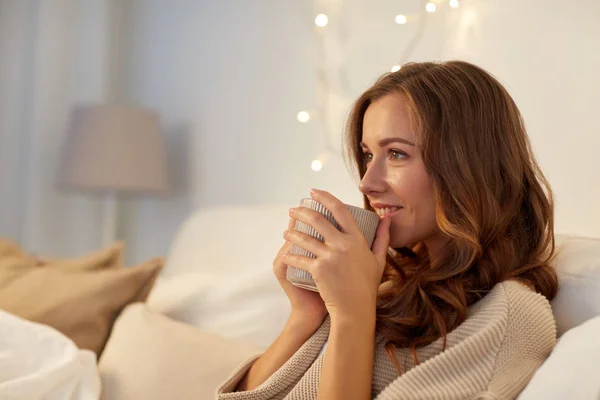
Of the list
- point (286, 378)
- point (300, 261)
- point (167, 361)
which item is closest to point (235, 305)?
point (167, 361)

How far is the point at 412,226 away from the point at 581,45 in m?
0.67

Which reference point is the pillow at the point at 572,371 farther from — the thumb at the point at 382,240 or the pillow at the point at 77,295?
the pillow at the point at 77,295

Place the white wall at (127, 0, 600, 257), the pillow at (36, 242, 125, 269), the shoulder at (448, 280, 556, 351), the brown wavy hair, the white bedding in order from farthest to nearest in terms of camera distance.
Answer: the pillow at (36, 242, 125, 269), the white wall at (127, 0, 600, 257), the white bedding, the brown wavy hair, the shoulder at (448, 280, 556, 351)

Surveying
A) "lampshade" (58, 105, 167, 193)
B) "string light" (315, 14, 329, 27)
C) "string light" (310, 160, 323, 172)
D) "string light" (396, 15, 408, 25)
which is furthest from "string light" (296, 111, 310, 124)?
"lampshade" (58, 105, 167, 193)

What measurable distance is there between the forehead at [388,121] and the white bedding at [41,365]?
617mm

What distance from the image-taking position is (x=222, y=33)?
8.45 feet

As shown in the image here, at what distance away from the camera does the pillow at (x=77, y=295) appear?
145 centimetres

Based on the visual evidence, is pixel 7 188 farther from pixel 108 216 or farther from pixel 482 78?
pixel 482 78

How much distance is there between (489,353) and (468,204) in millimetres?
218

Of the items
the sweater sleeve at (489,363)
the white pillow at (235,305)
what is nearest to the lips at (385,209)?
the sweater sleeve at (489,363)

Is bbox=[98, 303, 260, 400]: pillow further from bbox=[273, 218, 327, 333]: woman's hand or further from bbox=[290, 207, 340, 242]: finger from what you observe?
bbox=[290, 207, 340, 242]: finger

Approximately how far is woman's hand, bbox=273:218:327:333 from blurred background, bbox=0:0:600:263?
63 cm

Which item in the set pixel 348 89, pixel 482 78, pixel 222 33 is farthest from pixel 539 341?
pixel 222 33

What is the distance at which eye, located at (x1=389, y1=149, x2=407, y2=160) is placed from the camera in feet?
3.61
